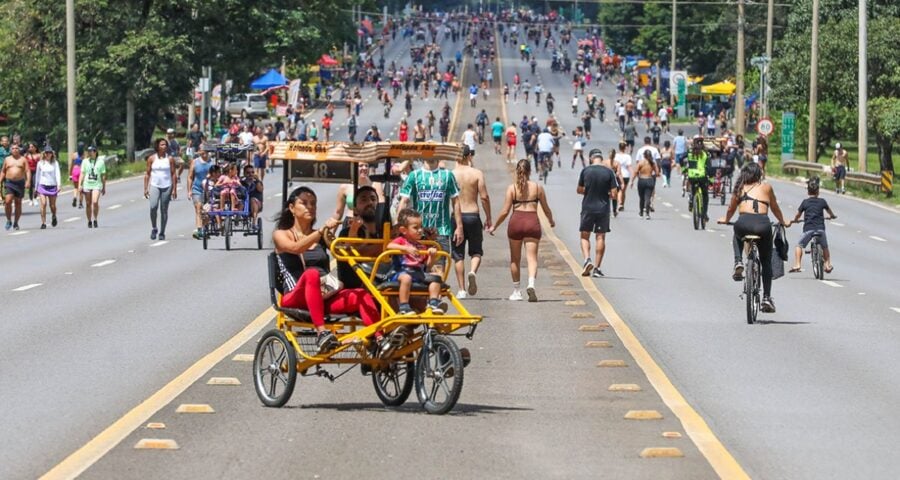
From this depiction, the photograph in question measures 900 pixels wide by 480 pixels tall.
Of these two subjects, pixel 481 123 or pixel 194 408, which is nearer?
pixel 194 408

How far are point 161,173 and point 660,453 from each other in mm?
22356

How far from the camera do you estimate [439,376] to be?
39.3 feet

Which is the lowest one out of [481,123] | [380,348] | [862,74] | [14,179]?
[380,348]

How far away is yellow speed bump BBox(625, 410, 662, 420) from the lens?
12.2 metres

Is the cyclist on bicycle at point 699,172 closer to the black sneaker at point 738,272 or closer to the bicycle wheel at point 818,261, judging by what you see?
the bicycle wheel at point 818,261

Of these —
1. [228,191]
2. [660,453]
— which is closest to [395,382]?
[660,453]

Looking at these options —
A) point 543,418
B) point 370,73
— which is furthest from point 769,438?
point 370,73

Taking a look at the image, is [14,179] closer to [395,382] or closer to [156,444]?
[395,382]

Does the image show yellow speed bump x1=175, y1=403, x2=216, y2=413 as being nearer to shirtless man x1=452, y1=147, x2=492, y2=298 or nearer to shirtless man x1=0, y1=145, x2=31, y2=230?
shirtless man x1=452, y1=147, x2=492, y2=298

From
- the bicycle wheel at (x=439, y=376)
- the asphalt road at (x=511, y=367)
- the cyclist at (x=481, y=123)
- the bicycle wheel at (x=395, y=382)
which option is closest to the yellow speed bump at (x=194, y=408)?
the asphalt road at (x=511, y=367)

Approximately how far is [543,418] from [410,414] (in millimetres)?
887

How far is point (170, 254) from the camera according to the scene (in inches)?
1161

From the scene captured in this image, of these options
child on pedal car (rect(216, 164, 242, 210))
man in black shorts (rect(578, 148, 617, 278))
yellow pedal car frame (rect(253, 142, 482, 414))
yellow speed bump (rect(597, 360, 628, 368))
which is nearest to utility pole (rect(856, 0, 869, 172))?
child on pedal car (rect(216, 164, 242, 210))

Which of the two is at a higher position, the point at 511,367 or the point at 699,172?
the point at 699,172
